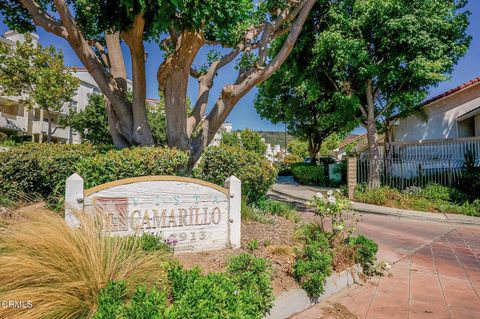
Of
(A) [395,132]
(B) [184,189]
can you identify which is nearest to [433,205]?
(A) [395,132]

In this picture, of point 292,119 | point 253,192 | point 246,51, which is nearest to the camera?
point 253,192

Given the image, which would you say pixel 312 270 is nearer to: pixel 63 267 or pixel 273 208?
pixel 63 267

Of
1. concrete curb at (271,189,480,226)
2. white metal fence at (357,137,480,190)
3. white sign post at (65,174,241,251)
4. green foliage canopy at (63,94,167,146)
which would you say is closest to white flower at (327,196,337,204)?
white sign post at (65,174,241,251)

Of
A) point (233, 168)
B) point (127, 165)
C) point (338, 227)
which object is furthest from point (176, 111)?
point (338, 227)

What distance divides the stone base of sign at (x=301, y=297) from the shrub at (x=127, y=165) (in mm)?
3334

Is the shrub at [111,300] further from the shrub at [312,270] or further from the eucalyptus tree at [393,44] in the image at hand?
the eucalyptus tree at [393,44]

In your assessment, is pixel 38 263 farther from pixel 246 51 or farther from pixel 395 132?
pixel 395 132

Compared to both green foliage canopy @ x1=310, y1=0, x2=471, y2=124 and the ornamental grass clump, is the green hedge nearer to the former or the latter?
the ornamental grass clump

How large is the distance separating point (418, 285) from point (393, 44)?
10.4 metres

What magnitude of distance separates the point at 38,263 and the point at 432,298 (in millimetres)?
4624

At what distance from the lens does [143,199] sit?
402cm

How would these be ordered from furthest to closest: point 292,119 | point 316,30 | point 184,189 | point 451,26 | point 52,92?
point 292,119
point 52,92
point 316,30
point 451,26
point 184,189

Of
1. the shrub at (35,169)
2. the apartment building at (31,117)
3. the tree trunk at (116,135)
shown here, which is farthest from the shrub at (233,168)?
the apartment building at (31,117)

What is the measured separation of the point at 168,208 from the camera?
4195 mm
